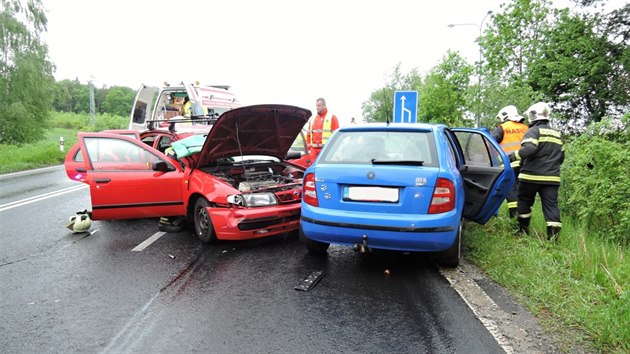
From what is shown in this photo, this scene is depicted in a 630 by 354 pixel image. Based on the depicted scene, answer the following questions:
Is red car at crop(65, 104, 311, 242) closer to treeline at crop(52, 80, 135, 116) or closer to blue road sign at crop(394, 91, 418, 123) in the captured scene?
blue road sign at crop(394, 91, 418, 123)

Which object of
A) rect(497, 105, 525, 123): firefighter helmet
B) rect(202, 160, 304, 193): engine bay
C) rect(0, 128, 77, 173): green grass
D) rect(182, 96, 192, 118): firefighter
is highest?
rect(182, 96, 192, 118): firefighter

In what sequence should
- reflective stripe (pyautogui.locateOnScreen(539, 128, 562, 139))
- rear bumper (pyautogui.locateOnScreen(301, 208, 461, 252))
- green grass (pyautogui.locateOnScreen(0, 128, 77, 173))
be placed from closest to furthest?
rear bumper (pyautogui.locateOnScreen(301, 208, 461, 252)) < reflective stripe (pyautogui.locateOnScreen(539, 128, 562, 139)) < green grass (pyautogui.locateOnScreen(0, 128, 77, 173))

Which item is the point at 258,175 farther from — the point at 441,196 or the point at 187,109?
the point at 187,109

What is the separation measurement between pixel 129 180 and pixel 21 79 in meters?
24.3

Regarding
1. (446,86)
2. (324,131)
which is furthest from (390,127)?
(446,86)

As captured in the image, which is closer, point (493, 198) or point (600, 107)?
point (493, 198)

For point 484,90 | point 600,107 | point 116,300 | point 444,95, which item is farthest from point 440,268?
point 600,107

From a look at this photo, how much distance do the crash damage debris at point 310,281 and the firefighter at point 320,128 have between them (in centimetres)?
481

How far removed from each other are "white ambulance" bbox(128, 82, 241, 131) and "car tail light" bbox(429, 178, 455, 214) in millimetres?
6919

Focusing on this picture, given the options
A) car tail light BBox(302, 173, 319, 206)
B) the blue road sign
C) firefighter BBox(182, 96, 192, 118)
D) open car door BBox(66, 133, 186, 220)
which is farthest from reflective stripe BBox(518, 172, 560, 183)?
firefighter BBox(182, 96, 192, 118)

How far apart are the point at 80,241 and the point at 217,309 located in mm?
3283

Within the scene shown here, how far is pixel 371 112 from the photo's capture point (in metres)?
84.4

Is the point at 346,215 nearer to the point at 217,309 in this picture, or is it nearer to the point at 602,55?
the point at 217,309

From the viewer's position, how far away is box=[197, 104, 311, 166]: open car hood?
546 cm
